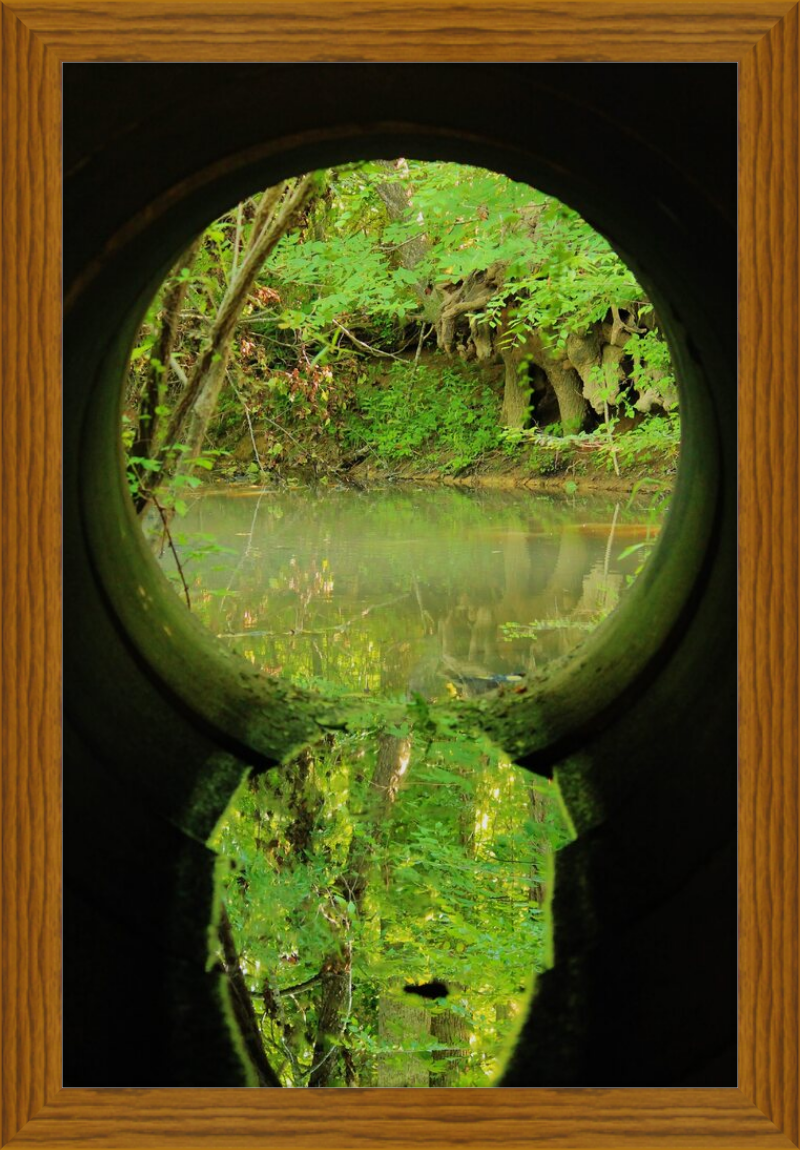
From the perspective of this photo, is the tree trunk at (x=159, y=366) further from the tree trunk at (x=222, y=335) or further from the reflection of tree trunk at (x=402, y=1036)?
the reflection of tree trunk at (x=402, y=1036)

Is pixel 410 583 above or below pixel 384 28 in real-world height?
below

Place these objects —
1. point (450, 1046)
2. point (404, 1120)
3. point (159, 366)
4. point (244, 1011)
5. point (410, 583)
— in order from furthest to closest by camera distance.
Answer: point (410, 583)
point (159, 366)
point (450, 1046)
point (244, 1011)
point (404, 1120)

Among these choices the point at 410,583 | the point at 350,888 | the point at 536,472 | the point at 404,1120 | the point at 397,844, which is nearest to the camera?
the point at 404,1120

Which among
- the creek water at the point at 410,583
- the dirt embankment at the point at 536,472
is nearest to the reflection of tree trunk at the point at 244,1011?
the creek water at the point at 410,583
